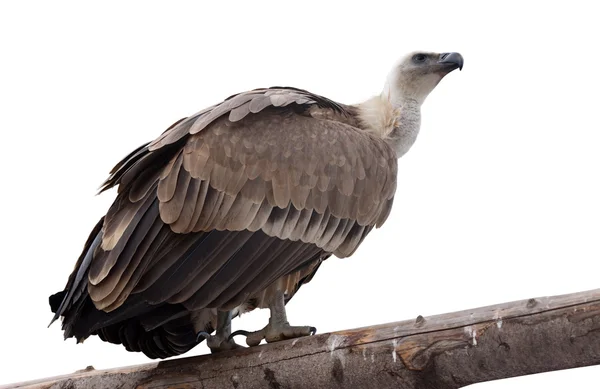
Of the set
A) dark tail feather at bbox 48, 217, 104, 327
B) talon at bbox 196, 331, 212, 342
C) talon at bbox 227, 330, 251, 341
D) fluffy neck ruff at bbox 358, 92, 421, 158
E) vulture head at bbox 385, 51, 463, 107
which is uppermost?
vulture head at bbox 385, 51, 463, 107

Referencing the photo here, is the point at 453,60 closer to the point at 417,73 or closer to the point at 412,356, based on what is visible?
the point at 417,73

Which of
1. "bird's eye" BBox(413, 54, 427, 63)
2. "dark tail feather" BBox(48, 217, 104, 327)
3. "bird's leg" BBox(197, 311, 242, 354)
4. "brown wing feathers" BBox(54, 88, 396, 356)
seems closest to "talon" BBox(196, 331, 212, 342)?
"bird's leg" BBox(197, 311, 242, 354)

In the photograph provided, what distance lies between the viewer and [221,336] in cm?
600

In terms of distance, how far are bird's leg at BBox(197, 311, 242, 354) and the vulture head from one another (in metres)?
1.83

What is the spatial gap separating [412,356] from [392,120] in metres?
2.20

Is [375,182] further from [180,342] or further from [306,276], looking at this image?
[180,342]

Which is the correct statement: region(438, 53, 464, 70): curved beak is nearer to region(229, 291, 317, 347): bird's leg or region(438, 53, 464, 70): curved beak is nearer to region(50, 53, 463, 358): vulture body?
region(50, 53, 463, 358): vulture body

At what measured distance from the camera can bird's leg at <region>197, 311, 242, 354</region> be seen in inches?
233

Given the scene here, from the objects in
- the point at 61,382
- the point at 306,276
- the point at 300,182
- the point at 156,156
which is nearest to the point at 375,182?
the point at 300,182

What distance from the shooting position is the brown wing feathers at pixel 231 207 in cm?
520

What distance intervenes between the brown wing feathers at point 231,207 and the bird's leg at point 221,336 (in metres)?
0.20

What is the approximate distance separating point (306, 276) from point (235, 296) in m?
1.15

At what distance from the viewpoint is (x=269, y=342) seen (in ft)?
18.6

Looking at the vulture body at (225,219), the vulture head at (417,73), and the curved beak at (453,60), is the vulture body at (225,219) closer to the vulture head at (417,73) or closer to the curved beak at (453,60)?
the vulture head at (417,73)
